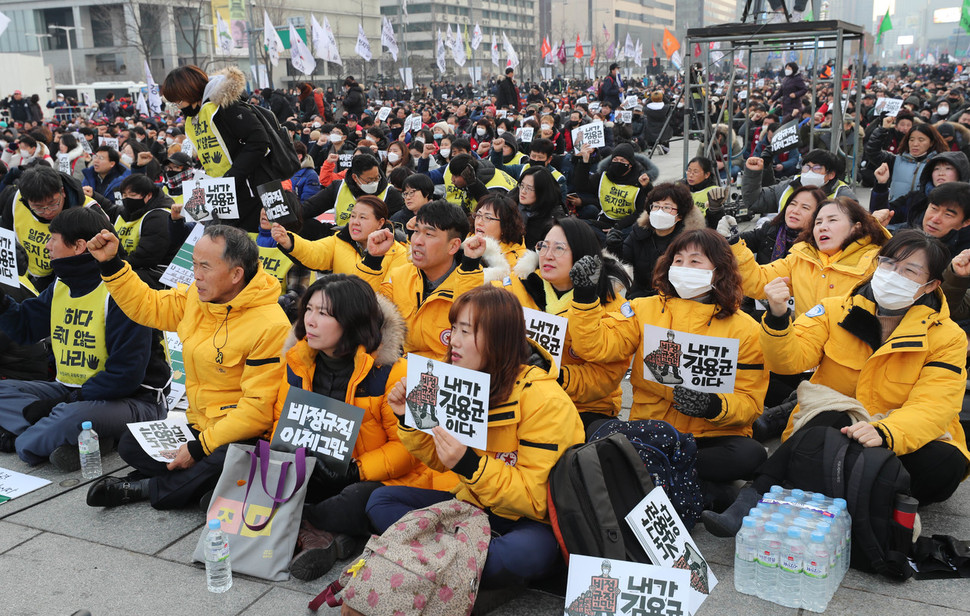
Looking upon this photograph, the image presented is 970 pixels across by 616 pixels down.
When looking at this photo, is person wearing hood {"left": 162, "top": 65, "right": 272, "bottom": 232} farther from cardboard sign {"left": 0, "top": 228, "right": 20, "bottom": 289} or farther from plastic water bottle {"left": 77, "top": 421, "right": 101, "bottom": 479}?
plastic water bottle {"left": 77, "top": 421, "right": 101, "bottom": 479}

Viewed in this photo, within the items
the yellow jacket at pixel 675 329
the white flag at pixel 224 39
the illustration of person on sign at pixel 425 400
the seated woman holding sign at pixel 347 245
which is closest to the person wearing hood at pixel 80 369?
the seated woman holding sign at pixel 347 245

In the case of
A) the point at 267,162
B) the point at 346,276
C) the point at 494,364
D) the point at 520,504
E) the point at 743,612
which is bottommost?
the point at 743,612

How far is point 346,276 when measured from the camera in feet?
12.6

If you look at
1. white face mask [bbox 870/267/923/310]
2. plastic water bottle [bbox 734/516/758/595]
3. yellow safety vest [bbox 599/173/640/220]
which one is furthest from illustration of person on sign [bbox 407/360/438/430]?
yellow safety vest [bbox 599/173/640/220]

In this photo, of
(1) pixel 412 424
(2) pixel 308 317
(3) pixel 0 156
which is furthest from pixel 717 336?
(3) pixel 0 156

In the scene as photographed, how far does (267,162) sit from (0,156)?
11.6 metres

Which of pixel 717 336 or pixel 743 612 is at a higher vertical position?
pixel 717 336

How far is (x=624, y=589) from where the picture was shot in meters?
2.91

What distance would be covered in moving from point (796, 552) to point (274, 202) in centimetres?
427

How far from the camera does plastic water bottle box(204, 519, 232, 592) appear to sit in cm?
339

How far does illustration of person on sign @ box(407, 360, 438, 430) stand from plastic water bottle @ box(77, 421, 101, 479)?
2281mm

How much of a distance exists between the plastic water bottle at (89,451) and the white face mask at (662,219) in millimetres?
3907

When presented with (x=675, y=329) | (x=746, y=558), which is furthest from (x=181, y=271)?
(x=746, y=558)

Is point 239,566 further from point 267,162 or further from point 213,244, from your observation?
point 267,162
